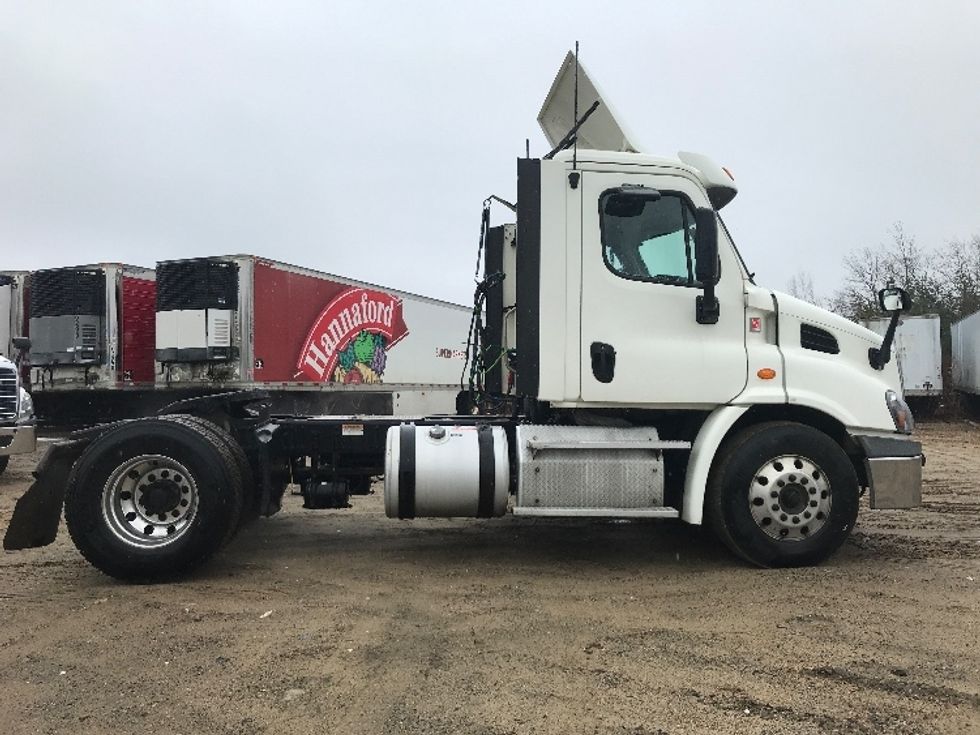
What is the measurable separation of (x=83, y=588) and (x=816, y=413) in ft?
17.2

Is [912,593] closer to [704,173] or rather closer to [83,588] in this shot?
[704,173]

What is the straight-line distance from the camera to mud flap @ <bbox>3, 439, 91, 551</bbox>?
516 cm

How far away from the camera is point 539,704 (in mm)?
3252

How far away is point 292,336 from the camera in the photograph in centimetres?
1438

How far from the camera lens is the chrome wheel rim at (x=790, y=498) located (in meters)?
5.37

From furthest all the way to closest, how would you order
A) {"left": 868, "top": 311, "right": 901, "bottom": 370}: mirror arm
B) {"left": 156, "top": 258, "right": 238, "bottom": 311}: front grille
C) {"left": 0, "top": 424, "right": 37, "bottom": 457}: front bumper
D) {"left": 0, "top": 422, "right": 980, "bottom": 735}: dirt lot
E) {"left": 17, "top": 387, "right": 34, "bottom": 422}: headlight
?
{"left": 156, "top": 258, "right": 238, "bottom": 311}: front grille → {"left": 17, "top": 387, "right": 34, "bottom": 422}: headlight → {"left": 0, "top": 424, "right": 37, "bottom": 457}: front bumper → {"left": 868, "top": 311, "right": 901, "bottom": 370}: mirror arm → {"left": 0, "top": 422, "right": 980, "bottom": 735}: dirt lot

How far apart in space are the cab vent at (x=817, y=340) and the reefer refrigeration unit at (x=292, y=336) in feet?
26.4

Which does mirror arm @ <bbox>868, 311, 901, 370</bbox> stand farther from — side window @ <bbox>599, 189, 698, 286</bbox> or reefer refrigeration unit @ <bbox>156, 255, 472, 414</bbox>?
reefer refrigeration unit @ <bbox>156, 255, 472, 414</bbox>

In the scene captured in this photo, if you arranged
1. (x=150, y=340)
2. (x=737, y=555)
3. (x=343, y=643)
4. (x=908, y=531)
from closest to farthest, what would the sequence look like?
1. (x=343, y=643)
2. (x=737, y=555)
3. (x=908, y=531)
4. (x=150, y=340)

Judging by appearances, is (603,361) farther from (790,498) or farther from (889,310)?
(889,310)

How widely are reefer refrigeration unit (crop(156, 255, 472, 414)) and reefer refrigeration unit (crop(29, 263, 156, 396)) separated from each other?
1.00 m

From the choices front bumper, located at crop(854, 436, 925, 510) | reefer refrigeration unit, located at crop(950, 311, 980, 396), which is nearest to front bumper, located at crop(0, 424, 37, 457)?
front bumper, located at crop(854, 436, 925, 510)

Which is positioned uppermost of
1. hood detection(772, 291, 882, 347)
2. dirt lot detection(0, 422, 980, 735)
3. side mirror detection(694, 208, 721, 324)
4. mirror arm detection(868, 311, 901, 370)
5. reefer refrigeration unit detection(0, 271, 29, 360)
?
reefer refrigeration unit detection(0, 271, 29, 360)

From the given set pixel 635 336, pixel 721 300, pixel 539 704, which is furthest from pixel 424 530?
pixel 539 704
